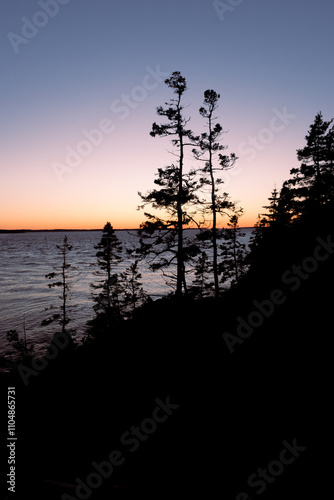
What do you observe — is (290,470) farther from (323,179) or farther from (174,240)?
(323,179)

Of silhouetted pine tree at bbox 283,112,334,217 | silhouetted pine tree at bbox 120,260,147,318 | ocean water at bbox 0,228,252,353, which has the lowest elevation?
ocean water at bbox 0,228,252,353

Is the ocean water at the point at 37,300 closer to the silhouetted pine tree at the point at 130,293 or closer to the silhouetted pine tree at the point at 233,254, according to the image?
the silhouetted pine tree at the point at 130,293

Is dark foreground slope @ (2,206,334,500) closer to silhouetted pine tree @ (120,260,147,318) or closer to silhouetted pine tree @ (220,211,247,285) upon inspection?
silhouetted pine tree @ (120,260,147,318)

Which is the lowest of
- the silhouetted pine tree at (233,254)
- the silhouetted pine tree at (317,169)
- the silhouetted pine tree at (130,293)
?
the silhouetted pine tree at (130,293)

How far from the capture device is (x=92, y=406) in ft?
29.1

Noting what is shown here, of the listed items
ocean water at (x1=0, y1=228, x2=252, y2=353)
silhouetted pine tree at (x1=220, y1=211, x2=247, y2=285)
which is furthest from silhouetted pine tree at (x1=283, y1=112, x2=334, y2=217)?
ocean water at (x1=0, y1=228, x2=252, y2=353)

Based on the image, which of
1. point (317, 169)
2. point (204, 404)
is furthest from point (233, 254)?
point (204, 404)

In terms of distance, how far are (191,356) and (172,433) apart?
107 inches

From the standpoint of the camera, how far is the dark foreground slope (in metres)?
5.47

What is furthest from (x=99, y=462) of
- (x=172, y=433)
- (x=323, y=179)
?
(x=323, y=179)

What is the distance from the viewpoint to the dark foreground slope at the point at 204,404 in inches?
215

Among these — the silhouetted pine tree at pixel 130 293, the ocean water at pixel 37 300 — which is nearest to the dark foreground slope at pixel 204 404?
the ocean water at pixel 37 300

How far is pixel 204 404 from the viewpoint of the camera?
7.31 m

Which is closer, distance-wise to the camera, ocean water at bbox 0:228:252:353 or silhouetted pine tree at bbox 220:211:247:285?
ocean water at bbox 0:228:252:353
